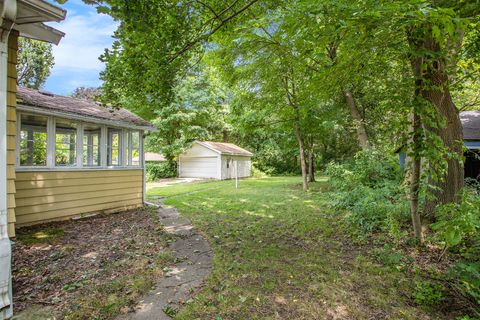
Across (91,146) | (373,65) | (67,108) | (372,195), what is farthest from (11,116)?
(372,195)

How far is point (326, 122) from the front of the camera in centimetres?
1170

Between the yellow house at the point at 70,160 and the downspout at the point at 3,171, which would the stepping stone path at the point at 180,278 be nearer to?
the downspout at the point at 3,171

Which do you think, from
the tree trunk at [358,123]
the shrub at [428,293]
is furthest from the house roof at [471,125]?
the shrub at [428,293]

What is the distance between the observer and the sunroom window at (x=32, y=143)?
6.11m

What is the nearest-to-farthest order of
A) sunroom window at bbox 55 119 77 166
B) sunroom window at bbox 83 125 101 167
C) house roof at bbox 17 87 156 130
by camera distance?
1. house roof at bbox 17 87 156 130
2. sunroom window at bbox 55 119 77 166
3. sunroom window at bbox 83 125 101 167

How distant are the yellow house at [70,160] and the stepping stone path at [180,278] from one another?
275 cm

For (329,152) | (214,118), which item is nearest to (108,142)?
(214,118)

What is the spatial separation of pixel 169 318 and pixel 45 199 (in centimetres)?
520

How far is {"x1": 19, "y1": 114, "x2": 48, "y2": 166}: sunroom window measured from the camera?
611 centimetres

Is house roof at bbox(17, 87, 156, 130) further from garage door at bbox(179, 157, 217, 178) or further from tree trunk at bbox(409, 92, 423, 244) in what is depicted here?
garage door at bbox(179, 157, 217, 178)

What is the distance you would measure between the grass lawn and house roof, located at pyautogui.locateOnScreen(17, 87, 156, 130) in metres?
3.68

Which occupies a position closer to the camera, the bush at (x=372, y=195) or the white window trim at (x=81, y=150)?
the bush at (x=372, y=195)

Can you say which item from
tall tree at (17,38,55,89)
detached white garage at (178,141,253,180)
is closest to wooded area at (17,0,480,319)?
detached white garage at (178,141,253,180)

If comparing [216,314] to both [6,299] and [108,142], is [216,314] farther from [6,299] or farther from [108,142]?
[108,142]
